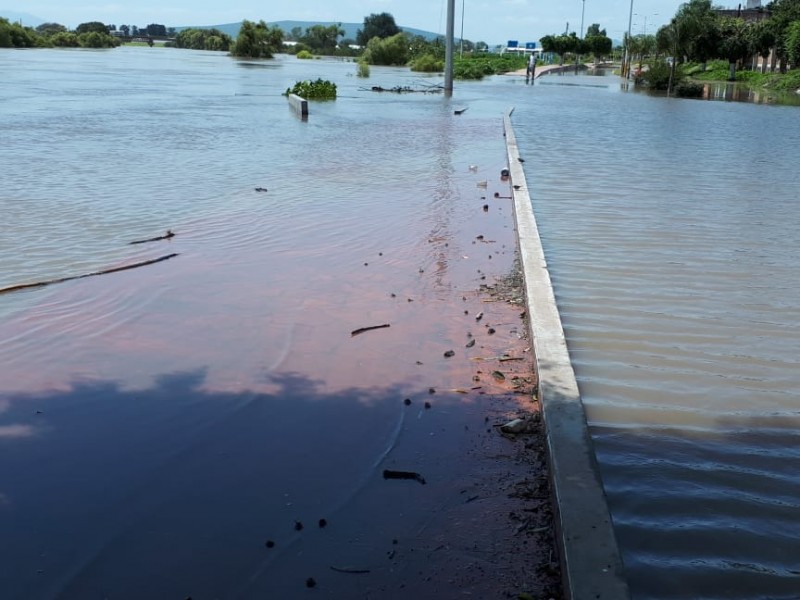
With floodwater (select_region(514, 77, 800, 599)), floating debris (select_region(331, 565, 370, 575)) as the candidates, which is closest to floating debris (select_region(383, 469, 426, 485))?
floating debris (select_region(331, 565, 370, 575))

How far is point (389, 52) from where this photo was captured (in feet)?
311

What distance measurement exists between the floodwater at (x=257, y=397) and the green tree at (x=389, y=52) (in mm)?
85774

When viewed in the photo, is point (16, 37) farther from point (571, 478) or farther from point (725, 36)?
point (571, 478)

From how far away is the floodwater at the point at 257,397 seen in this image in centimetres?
376

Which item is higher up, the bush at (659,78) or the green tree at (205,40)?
→ the green tree at (205,40)

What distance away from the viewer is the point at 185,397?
5.45 m

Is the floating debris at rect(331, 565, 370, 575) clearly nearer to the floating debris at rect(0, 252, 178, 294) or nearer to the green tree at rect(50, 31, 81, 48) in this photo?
the floating debris at rect(0, 252, 178, 294)

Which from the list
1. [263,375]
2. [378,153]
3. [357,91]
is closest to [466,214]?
[263,375]

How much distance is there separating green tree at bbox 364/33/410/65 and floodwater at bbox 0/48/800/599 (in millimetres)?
84594

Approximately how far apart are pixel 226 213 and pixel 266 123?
47.7ft

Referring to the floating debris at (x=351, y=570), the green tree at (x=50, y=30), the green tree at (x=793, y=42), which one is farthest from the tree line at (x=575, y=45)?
the floating debris at (x=351, y=570)

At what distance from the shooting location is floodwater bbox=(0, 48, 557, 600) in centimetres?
376

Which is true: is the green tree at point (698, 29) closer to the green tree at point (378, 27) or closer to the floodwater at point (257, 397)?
the floodwater at point (257, 397)

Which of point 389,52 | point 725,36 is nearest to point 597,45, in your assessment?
point 389,52
